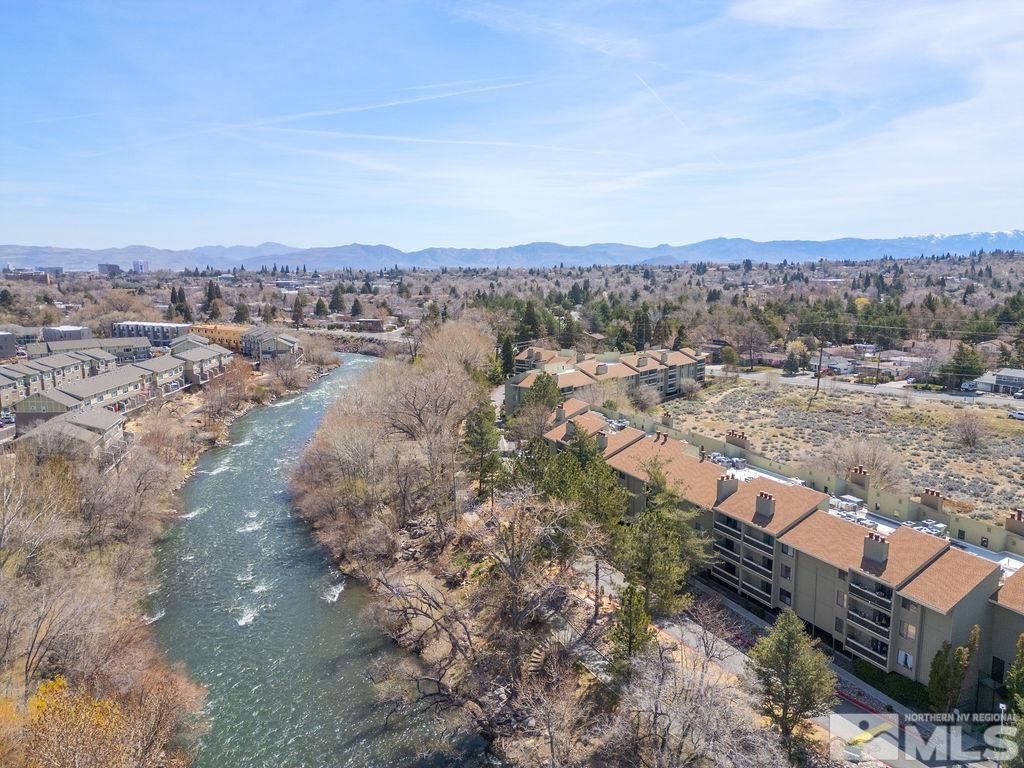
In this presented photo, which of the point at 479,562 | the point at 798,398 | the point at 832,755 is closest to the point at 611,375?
the point at 798,398

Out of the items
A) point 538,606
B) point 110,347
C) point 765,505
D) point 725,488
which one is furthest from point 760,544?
point 110,347

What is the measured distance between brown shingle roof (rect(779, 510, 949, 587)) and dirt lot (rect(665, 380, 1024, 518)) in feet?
47.0

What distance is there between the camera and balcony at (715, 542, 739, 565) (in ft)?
71.5

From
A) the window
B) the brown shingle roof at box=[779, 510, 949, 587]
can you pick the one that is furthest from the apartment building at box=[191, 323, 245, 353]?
the window

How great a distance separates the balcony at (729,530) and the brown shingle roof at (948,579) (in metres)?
5.63

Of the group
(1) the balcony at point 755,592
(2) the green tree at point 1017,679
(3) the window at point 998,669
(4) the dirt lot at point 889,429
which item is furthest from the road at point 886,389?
(2) the green tree at point 1017,679

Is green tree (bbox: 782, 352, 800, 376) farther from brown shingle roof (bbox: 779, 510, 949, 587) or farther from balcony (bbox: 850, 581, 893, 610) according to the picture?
balcony (bbox: 850, 581, 893, 610)

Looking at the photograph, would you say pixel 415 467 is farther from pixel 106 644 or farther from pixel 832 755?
pixel 832 755

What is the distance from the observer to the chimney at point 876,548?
1742 centimetres

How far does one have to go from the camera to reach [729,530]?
22047 millimetres

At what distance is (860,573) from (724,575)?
5742 mm

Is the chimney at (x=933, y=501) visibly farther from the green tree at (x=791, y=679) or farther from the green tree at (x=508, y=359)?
the green tree at (x=508, y=359)

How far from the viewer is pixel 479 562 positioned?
1014 inches

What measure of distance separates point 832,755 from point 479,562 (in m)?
14.4
